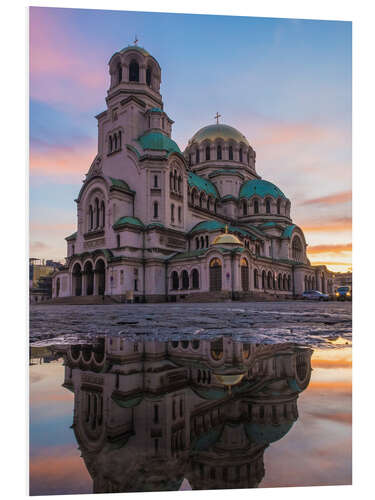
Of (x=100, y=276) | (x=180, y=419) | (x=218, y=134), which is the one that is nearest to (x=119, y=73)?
(x=218, y=134)

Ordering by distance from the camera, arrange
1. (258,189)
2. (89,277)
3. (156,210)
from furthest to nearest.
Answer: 1. (258,189)
2. (89,277)
3. (156,210)

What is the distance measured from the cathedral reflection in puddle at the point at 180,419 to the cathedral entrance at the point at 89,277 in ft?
90.7

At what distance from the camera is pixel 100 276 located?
28547mm

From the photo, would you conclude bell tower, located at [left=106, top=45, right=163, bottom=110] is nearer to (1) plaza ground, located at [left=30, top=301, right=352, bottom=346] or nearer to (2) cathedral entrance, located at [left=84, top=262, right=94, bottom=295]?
(2) cathedral entrance, located at [left=84, top=262, right=94, bottom=295]

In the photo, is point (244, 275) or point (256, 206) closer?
point (244, 275)

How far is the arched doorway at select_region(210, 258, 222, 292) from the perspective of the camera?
25125 mm

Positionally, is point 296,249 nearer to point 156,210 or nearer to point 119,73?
point 156,210

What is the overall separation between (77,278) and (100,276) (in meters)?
3.00

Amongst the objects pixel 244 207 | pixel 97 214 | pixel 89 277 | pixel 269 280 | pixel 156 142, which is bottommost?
pixel 269 280

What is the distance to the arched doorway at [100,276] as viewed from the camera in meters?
28.2

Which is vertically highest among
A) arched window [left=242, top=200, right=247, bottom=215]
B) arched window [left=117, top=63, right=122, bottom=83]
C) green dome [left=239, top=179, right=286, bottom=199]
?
arched window [left=117, top=63, right=122, bottom=83]

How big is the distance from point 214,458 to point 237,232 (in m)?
32.5

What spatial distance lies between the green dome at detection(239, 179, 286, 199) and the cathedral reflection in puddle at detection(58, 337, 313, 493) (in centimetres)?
3917

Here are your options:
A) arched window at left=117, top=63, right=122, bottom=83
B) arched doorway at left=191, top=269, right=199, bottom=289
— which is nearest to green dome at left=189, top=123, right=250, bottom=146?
arched window at left=117, top=63, right=122, bottom=83
